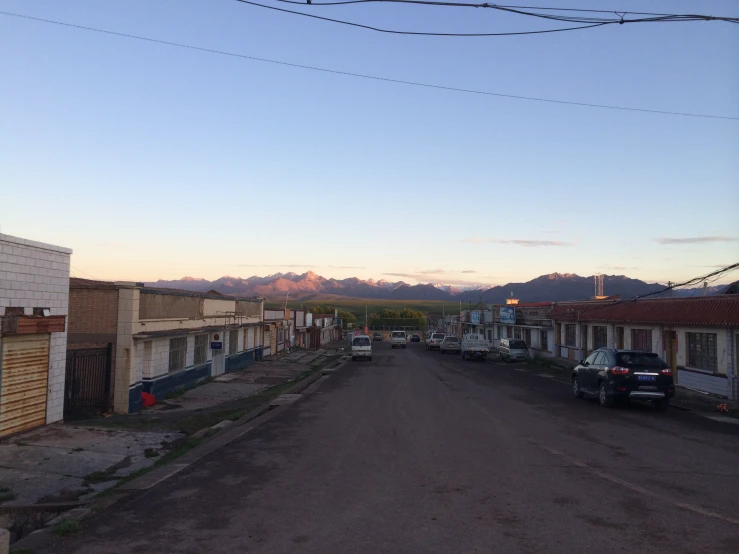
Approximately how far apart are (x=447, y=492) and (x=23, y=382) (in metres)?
10.0

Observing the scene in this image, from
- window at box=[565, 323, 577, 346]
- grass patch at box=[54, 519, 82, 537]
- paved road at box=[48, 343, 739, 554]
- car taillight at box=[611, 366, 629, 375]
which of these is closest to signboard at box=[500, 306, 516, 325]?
window at box=[565, 323, 577, 346]

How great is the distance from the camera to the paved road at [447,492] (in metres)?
6.18

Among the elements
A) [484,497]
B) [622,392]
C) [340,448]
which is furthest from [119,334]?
[622,392]

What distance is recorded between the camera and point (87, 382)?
16953 mm

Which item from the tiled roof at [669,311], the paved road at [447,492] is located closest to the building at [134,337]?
the paved road at [447,492]

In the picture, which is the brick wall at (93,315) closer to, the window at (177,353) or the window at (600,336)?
the window at (177,353)

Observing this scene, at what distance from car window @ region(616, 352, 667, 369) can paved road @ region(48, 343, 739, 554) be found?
7.62 feet

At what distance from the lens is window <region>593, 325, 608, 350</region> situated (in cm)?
3381

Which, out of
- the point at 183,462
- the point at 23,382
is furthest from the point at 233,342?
the point at 183,462

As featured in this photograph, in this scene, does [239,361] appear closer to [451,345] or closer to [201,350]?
[201,350]

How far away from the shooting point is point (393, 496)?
7.86 metres

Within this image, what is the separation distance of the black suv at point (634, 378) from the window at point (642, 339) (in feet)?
35.4

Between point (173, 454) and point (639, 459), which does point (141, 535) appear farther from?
point (639, 459)

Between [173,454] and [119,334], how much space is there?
800cm
